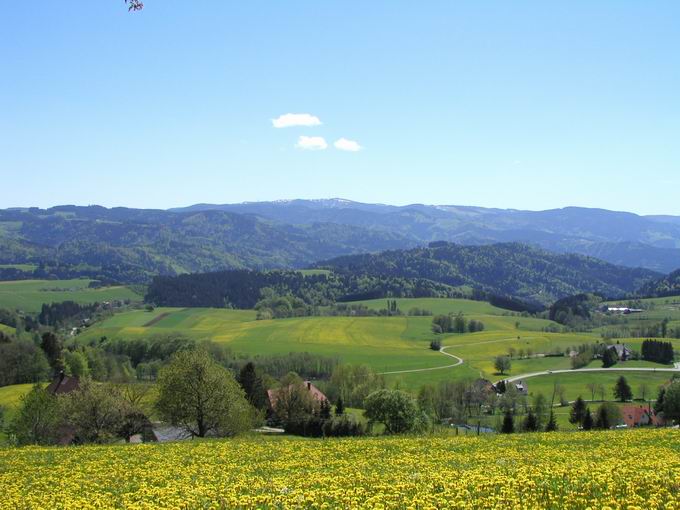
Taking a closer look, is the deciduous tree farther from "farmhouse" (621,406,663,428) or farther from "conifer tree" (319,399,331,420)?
"farmhouse" (621,406,663,428)

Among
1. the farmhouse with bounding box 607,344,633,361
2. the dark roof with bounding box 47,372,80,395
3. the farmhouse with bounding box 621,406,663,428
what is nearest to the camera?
the dark roof with bounding box 47,372,80,395

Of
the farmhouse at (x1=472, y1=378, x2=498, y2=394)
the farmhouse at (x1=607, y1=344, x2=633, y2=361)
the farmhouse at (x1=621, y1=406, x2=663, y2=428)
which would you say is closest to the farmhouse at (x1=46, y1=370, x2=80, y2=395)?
the farmhouse at (x1=472, y1=378, x2=498, y2=394)

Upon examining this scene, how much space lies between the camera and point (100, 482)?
2155 cm

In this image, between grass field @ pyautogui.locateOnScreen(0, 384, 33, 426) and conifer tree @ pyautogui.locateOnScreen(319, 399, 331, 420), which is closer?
conifer tree @ pyautogui.locateOnScreen(319, 399, 331, 420)

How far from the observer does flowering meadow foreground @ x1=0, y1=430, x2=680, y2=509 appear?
13703 mm

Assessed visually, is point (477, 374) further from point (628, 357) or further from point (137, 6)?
point (137, 6)

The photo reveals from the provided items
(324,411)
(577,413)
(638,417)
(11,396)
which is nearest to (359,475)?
(324,411)

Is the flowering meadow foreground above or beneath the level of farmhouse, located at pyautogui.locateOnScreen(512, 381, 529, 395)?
above

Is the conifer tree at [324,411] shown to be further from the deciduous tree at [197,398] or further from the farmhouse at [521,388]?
the farmhouse at [521,388]

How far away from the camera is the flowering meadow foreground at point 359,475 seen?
1370 centimetres

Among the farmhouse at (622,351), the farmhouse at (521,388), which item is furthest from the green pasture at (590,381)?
the farmhouse at (622,351)

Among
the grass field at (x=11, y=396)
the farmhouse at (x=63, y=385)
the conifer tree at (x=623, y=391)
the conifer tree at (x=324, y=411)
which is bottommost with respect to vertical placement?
the conifer tree at (x=623, y=391)

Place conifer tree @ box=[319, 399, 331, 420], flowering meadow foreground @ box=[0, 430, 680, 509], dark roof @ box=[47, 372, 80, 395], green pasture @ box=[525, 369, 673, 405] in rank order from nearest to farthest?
1. flowering meadow foreground @ box=[0, 430, 680, 509]
2. conifer tree @ box=[319, 399, 331, 420]
3. dark roof @ box=[47, 372, 80, 395]
4. green pasture @ box=[525, 369, 673, 405]

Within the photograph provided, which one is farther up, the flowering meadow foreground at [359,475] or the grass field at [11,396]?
the flowering meadow foreground at [359,475]
